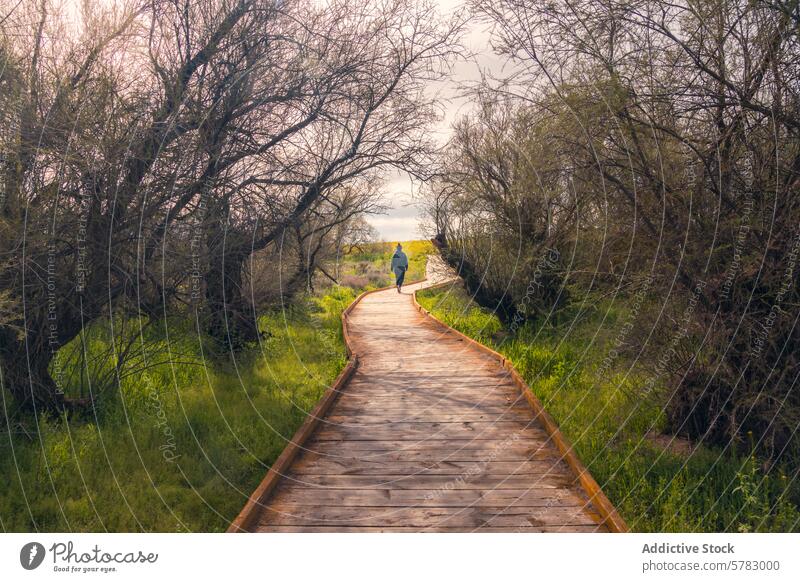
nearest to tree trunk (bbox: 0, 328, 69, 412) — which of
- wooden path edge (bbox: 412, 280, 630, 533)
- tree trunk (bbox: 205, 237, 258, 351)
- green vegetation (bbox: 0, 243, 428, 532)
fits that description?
green vegetation (bbox: 0, 243, 428, 532)

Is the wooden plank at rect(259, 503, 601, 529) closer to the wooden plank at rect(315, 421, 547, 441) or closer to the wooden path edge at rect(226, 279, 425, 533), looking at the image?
the wooden path edge at rect(226, 279, 425, 533)

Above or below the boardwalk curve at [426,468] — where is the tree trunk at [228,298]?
above

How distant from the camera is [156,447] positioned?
7.06 m

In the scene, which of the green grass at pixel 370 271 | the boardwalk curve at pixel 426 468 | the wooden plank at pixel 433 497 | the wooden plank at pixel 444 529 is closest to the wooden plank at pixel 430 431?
the boardwalk curve at pixel 426 468

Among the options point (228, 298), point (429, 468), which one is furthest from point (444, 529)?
point (228, 298)

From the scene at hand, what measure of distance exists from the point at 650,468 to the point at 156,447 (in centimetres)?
499

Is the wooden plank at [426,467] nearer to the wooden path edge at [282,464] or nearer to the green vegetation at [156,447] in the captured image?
the wooden path edge at [282,464]

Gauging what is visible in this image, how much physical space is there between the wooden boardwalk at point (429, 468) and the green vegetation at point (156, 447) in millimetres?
642

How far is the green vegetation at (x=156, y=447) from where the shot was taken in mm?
5605

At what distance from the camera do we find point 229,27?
8.30 m

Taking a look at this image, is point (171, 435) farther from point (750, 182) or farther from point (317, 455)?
point (750, 182)

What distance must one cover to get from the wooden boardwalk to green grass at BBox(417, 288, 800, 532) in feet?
1.34

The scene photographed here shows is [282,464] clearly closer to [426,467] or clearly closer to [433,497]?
[426,467]

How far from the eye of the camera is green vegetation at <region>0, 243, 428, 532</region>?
5605mm
